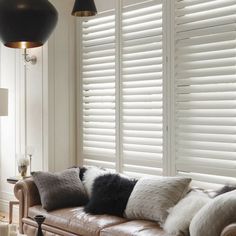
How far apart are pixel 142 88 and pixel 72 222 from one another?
1.61 metres

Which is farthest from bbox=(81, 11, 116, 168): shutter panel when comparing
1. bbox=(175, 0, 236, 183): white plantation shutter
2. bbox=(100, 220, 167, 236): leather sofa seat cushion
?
bbox=(100, 220, 167, 236): leather sofa seat cushion

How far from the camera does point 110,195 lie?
361 cm

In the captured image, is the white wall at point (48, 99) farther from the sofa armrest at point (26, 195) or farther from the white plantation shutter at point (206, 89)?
the white plantation shutter at point (206, 89)

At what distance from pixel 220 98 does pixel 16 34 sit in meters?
2.29

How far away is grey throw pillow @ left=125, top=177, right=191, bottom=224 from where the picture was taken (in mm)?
3279

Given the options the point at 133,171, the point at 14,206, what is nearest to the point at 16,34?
the point at 133,171

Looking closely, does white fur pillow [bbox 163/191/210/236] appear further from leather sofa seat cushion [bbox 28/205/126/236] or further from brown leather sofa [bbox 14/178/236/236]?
leather sofa seat cushion [bbox 28/205/126/236]

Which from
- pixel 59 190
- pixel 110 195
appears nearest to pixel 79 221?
pixel 110 195

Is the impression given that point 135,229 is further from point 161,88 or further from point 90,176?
point 161,88

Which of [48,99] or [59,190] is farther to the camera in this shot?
[48,99]

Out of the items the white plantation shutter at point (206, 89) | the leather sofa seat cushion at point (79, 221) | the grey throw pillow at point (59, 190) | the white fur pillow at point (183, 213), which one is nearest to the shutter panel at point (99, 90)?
the grey throw pillow at point (59, 190)

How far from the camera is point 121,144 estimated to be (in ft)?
14.6

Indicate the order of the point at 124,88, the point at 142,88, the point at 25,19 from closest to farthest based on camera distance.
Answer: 1. the point at 25,19
2. the point at 142,88
3. the point at 124,88

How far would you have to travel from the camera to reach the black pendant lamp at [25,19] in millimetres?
1750
